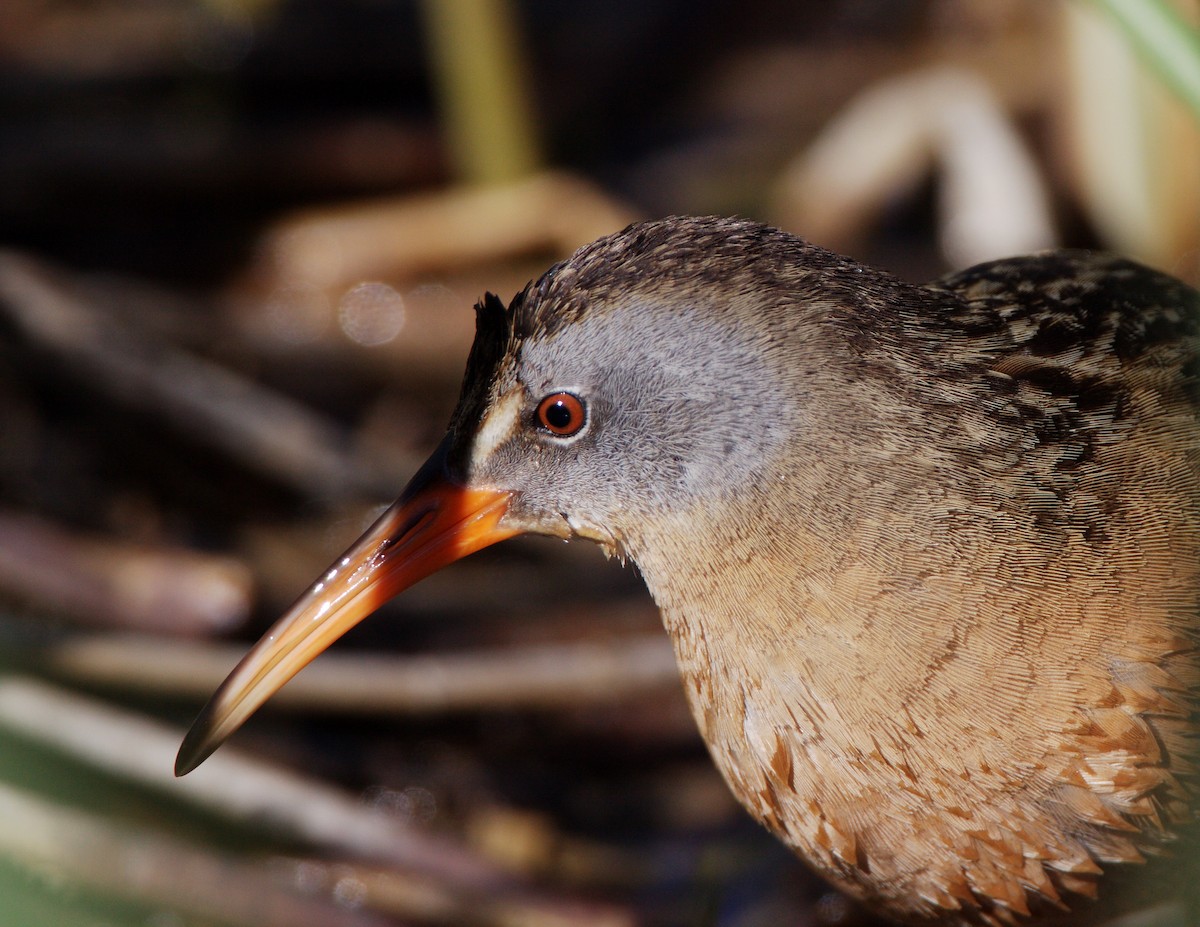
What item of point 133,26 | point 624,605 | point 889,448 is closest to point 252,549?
point 624,605

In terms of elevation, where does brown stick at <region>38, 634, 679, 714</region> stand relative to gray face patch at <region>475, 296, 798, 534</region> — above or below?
above

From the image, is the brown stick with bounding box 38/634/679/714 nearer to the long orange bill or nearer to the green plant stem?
the long orange bill

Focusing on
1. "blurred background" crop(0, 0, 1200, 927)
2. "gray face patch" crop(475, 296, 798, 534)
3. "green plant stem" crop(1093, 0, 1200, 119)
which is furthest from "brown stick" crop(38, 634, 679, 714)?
"green plant stem" crop(1093, 0, 1200, 119)

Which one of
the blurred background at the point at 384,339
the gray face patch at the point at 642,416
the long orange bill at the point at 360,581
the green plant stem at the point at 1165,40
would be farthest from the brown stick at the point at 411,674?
the green plant stem at the point at 1165,40

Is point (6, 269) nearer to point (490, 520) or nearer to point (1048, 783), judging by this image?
point (490, 520)

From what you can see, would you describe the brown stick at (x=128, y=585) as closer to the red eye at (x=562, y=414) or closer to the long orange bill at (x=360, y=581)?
the long orange bill at (x=360, y=581)

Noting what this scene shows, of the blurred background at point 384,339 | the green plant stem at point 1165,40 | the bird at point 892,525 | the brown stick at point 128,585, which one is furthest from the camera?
the brown stick at point 128,585
